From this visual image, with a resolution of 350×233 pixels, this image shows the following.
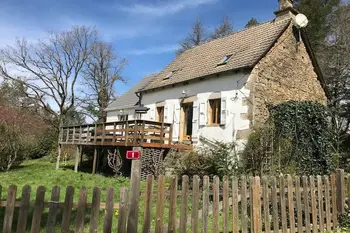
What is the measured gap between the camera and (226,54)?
49.8 ft

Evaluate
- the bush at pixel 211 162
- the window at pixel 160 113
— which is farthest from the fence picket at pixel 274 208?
the window at pixel 160 113

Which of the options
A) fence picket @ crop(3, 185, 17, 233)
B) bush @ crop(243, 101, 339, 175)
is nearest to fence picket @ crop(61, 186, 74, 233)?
fence picket @ crop(3, 185, 17, 233)

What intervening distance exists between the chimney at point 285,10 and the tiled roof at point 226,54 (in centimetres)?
31

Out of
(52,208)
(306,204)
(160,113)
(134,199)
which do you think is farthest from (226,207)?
(160,113)

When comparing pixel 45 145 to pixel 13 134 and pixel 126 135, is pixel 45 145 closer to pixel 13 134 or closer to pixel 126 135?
pixel 13 134

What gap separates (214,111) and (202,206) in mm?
9703

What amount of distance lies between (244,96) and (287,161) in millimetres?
3264

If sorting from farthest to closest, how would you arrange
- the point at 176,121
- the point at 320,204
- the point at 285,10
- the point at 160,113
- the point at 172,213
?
1. the point at 160,113
2. the point at 176,121
3. the point at 285,10
4. the point at 320,204
5. the point at 172,213

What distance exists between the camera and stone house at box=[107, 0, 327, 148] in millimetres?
12517

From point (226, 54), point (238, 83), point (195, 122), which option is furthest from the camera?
point (226, 54)

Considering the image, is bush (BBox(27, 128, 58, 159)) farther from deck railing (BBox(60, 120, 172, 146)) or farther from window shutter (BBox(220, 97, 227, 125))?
window shutter (BBox(220, 97, 227, 125))

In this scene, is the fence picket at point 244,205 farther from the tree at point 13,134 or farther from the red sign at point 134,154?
the tree at point 13,134

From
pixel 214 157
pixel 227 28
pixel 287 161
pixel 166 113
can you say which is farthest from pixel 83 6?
pixel 227 28

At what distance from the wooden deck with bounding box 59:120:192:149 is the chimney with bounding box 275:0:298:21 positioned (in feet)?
25.8
